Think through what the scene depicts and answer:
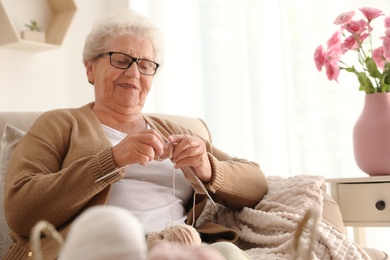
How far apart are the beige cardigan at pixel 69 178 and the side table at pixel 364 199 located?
0.36 meters

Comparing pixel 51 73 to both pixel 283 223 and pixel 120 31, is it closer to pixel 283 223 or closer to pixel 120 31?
pixel 120 31

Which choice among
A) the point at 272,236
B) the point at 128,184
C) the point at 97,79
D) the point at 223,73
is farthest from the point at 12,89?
the point at 272,236

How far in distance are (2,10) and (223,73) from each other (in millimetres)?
962

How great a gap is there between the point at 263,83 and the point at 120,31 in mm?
1015

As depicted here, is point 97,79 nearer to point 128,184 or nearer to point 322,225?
point 128,184

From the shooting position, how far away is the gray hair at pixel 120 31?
1.67 metres

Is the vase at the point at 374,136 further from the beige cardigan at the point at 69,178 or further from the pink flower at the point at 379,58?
the beige cardigan at the point at 69,178

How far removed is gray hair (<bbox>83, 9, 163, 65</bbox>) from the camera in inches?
65.7

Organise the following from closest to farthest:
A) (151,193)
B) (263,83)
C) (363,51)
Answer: (151,193) < (363,51) < (263,83)

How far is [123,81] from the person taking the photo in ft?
5.39

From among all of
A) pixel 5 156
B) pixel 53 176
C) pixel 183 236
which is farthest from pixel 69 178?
pixel 183 236

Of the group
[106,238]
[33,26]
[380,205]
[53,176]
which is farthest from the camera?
[33,26]

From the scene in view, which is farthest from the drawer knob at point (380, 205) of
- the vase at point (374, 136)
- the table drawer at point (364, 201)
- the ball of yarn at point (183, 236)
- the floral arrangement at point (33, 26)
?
the floral arrangement at point (33, 26)

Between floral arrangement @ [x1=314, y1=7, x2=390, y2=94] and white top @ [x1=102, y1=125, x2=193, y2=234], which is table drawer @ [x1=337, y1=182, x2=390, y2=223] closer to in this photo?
floral arrangement @ [x1=314, y1=7, x2=390, y2=94]
